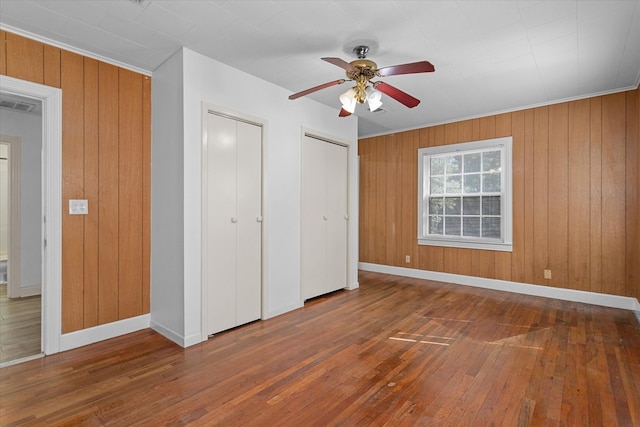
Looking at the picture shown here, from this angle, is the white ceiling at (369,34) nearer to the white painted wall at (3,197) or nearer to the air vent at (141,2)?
the air vent at (141,2)

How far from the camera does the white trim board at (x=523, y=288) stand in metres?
3.94

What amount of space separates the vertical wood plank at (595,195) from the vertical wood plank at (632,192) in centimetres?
25

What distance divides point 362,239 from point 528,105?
3.48 m

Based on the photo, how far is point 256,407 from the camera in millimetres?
1977

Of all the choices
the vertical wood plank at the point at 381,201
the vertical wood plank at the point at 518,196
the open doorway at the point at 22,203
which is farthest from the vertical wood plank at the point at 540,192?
the open doorway at the point at 22,203

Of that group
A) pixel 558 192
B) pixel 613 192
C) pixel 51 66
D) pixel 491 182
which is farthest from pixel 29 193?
pixel 613 192

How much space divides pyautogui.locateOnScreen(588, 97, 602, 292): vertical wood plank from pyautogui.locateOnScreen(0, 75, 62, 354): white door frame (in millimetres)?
5859

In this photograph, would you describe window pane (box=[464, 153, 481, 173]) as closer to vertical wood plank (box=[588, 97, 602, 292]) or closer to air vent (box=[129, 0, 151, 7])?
vertical wood plank (box=[588, 97, 602, 292])

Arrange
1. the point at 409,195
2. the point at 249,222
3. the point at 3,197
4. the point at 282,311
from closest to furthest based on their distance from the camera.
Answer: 1. the point at 249,222
2. the point at 282,311
3. the point at 409,195
4. the point at 3,197

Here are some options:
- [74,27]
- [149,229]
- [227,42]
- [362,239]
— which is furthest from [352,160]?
[74,27]

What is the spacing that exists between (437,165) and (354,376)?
4091 mm

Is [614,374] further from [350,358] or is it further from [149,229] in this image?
[149,229]

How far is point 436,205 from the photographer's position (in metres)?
5.46

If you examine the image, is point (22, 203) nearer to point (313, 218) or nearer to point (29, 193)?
point (29, 193)
